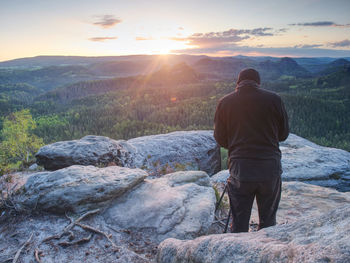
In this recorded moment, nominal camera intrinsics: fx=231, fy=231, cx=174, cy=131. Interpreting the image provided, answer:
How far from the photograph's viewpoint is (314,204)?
28.4ft

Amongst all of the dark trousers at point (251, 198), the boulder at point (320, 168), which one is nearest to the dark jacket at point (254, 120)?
the dark trousers at point (251, 198)

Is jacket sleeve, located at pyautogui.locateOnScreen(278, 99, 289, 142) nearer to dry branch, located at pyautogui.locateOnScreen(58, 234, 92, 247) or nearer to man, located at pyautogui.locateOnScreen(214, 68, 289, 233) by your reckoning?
man, located at pyautogui.locateOnScreen(214, 68, 289, 233)

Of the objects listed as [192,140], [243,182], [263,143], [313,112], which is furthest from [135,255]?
[313,112]

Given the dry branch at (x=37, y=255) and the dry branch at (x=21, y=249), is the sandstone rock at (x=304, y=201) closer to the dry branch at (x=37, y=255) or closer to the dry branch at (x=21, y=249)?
the dry branch at (x=37, y=255)

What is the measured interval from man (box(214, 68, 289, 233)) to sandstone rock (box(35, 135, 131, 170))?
8.57 meters

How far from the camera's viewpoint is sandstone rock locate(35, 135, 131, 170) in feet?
36.4

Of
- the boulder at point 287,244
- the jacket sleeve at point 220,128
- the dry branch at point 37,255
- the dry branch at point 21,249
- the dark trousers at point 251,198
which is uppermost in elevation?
the jacket sleeve at point 220,128

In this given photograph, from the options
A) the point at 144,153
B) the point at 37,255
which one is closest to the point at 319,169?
the point at 144,153

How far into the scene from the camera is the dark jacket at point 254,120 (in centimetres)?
425

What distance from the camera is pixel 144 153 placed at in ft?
49.0

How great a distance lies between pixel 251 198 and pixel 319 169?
9815 millimetres

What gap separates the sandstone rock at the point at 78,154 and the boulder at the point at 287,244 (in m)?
9.01

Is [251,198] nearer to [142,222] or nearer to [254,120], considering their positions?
[254,120]

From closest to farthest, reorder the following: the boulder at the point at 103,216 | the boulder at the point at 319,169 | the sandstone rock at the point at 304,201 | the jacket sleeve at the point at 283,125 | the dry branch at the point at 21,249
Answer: the jacket sleeve at the point at 283,125, the dry branch at the point at 21,249, the boulder at the point at 103,216, the sandstone rock at the point at 304,201, the boulder at the point at 319,169
